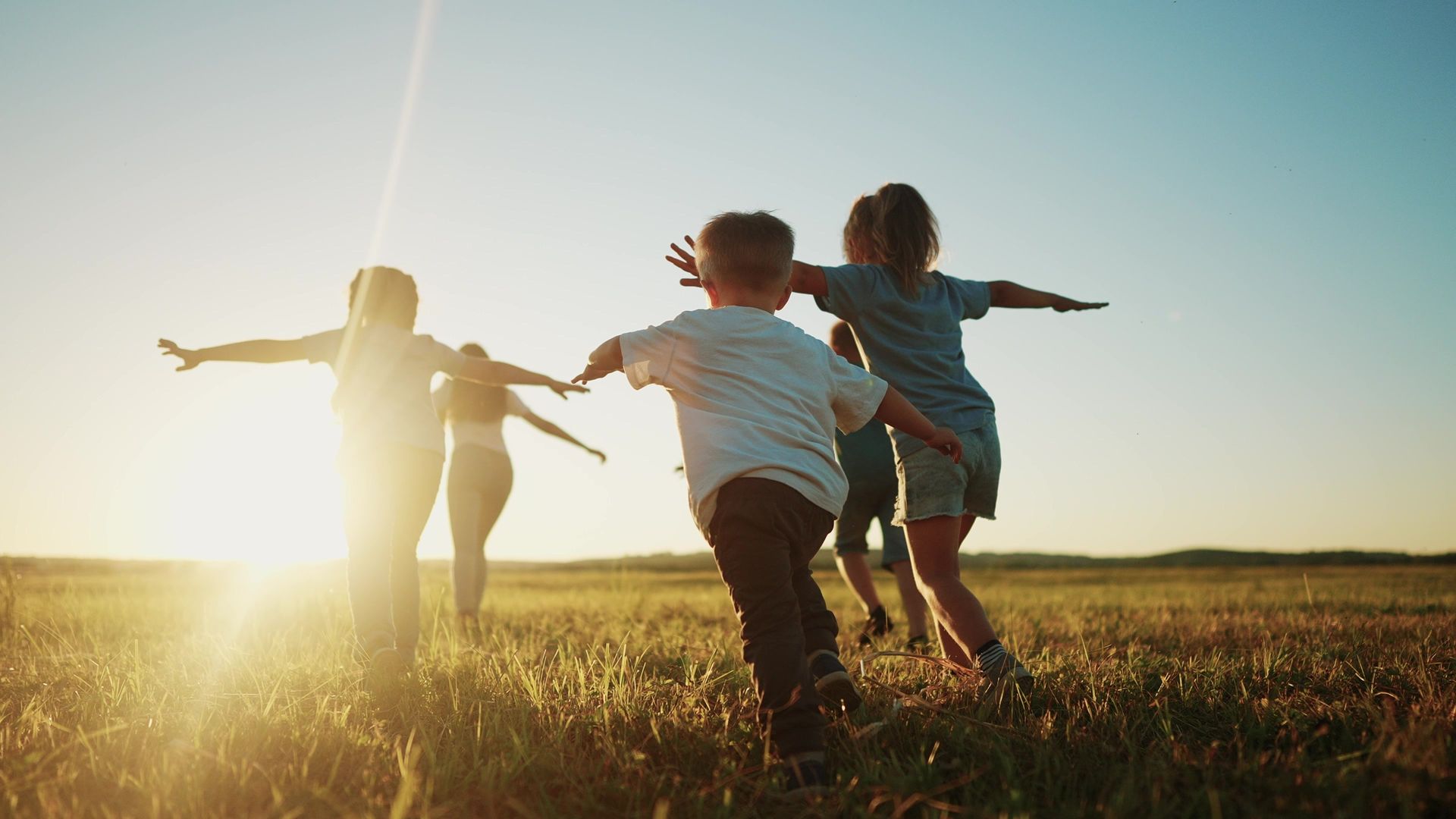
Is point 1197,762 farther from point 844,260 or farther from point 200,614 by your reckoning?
point 200,614

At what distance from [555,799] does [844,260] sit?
306 cm

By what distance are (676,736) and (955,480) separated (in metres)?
1.75

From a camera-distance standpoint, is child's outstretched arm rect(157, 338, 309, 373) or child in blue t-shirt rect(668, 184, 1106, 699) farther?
child's outstretched arm rect(157, 338, 309, 373)

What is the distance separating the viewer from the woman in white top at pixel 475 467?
746cm

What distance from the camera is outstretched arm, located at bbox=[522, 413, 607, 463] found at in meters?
8.28

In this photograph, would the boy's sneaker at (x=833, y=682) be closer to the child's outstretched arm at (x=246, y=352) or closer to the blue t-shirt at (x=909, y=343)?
the blue t-shirt at (x=909, y=343)

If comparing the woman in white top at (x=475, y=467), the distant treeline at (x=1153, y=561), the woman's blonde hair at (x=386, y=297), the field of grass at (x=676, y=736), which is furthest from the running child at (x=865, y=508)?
the distant treeline at (x=1153, y=561)

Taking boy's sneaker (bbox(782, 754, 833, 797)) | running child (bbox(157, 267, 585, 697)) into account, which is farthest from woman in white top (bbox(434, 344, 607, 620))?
boy's sneaker (bbox(782, 754, 833, 797))

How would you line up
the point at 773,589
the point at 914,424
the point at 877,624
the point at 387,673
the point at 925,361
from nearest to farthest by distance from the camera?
1. the point at 773,589
2. the point at 914,424
3. the point at 387,673
4. the point at 925,361
5. the point at 877,624

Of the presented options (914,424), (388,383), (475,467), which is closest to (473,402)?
(475,467)

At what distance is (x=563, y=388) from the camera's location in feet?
16.7

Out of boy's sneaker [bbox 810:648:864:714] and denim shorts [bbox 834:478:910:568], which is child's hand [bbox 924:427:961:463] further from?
denim shorts [bbox 834:478:910:568]

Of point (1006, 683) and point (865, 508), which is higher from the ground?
point (865, 508)

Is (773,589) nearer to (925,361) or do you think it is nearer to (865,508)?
(925,361)
